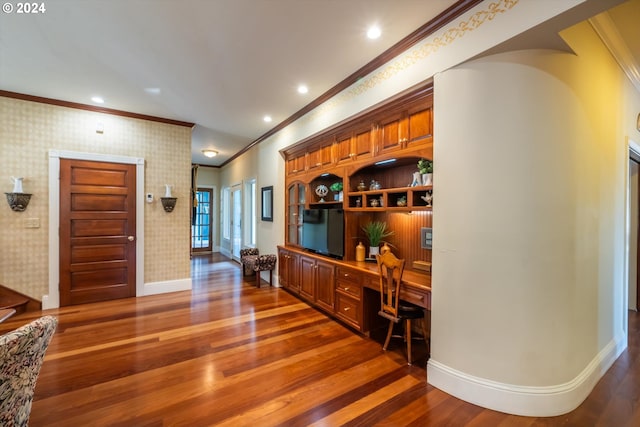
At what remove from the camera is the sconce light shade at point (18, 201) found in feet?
11.5

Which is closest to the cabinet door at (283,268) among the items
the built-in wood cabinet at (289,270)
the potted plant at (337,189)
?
the built-in wood cabinet at (289,270)

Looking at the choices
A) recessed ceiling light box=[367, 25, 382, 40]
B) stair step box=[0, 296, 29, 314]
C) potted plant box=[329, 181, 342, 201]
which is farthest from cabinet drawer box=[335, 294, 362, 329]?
stair step box=[0, 296, 29, 314]

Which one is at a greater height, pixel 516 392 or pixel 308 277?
pixel 308 277

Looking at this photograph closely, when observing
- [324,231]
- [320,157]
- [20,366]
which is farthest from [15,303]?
[320,157]

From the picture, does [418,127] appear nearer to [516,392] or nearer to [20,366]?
[516,392]

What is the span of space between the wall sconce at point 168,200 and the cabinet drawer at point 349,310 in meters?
3.16

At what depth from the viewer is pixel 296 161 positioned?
443 centimetres

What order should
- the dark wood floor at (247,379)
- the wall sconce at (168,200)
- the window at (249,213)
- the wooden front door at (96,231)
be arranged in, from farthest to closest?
the window at (249,213) < the wall sconce at (168,200) < the wooden front door at (96,231) < the dark wood floor at (247,379)

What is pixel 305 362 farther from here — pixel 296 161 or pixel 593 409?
pixel 296 161

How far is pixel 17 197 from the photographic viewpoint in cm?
352

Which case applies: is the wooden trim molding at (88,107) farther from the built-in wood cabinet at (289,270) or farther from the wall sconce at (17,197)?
the built-in wood cabinet at (289,270)

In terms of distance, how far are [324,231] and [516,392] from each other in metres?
2.44

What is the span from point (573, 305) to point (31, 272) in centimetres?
603

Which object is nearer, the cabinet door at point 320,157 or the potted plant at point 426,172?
the potted plant at point 426,172
